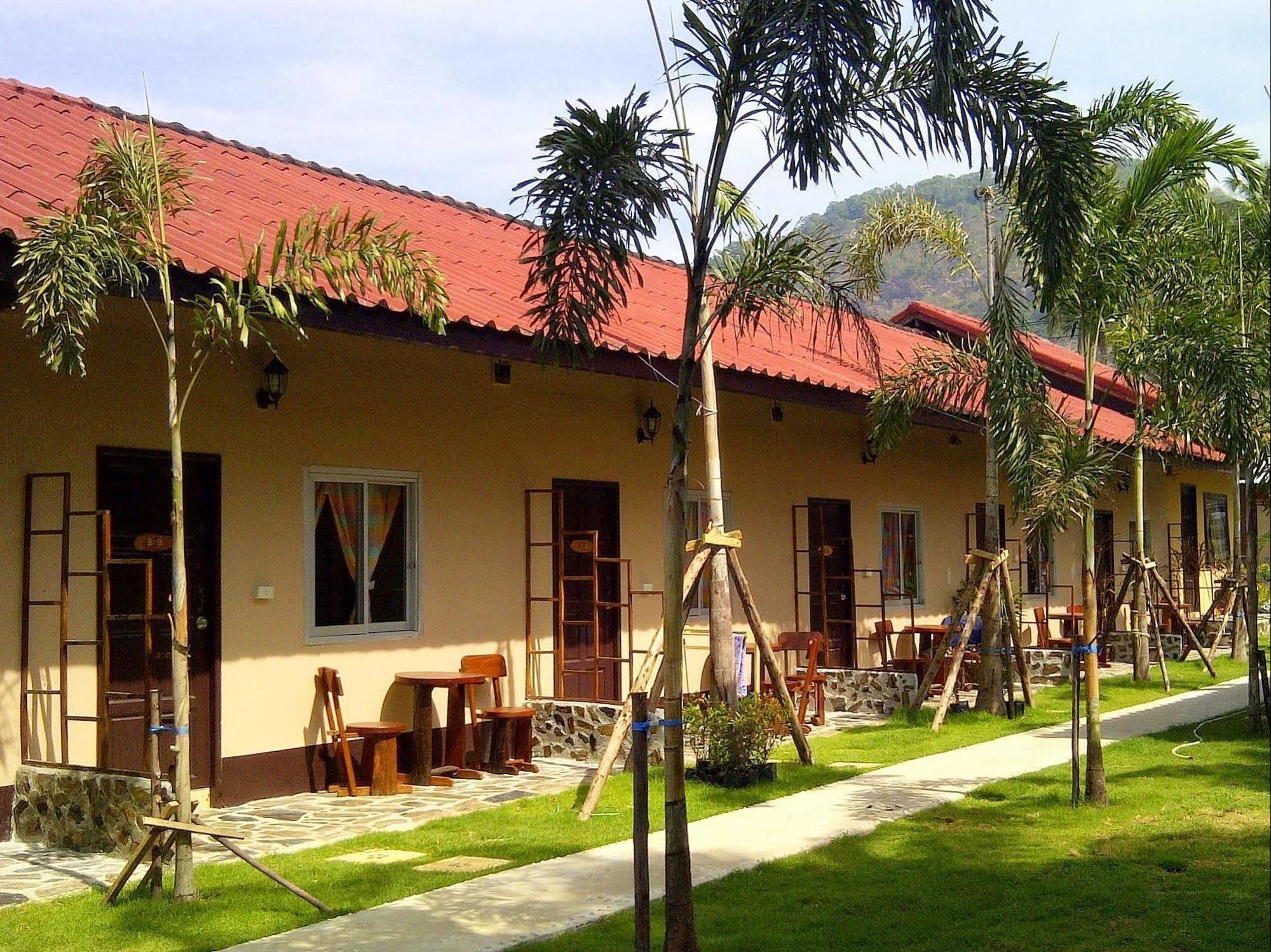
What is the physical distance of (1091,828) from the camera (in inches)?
297

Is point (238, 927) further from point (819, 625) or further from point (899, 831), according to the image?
point (819, 625)

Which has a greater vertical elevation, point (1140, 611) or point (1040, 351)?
point (1040, 351)

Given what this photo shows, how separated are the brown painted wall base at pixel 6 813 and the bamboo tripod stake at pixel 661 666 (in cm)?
319

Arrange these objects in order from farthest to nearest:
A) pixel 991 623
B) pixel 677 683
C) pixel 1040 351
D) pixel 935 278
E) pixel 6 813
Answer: pixel 935 278
pixel 1040 351
pixel 991 623
pixel 6 813
pixel 677 683

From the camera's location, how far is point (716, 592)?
10.3 m

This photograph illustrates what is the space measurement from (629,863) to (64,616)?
11.2 ft

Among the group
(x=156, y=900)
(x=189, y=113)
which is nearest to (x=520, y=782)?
(x=156, y=900)

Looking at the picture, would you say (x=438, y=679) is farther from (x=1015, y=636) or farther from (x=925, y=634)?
(x=925, y=634)

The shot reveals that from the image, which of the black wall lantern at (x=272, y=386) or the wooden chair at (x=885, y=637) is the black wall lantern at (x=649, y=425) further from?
the wooden chair at (x=885, y=637)

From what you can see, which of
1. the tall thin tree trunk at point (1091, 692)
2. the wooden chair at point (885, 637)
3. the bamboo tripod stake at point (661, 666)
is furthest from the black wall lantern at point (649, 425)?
the tall thin tree trunk at point (1091, 692)

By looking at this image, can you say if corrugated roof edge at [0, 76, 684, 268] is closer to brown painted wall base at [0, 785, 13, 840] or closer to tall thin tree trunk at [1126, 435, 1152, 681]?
brown painted wall base at [0, 785, 13, 840]

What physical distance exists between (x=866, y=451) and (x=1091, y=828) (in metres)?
8.53

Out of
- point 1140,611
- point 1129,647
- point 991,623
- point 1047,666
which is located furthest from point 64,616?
point 1129,647

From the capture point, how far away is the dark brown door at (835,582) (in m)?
15.1
